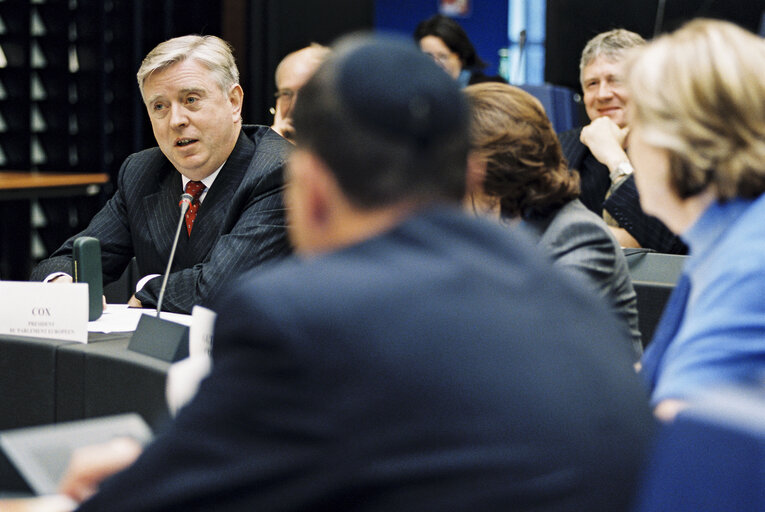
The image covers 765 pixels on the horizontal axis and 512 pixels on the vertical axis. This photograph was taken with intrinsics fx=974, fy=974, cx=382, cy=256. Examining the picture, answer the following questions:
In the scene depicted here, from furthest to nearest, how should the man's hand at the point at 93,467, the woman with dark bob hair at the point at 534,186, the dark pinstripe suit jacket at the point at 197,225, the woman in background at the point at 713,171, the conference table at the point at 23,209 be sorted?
1. the conference table at the point at 23,209
2. the dark pinstripe suit jacket at the point at 197,225
3. the woman with dark bob hair at the point at 534,186
4. the woman in background at the point at 713,171
5. the man's hand at the point at 93,467

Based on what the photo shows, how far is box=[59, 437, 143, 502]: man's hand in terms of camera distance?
105 centimetres

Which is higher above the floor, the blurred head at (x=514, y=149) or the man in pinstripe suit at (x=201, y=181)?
the blurred head at (x=514, y=149)

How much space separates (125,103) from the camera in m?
6.63

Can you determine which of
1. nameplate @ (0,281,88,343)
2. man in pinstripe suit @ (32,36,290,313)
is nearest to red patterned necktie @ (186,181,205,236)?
man in pinstripe suit @ (32,36,290,313)

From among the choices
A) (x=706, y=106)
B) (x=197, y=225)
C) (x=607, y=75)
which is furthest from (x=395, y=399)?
(x=607, y=75)

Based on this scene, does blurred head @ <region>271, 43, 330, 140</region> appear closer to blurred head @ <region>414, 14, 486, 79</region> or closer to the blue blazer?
blurred head @ <region>414, 14, 486, 79</region>

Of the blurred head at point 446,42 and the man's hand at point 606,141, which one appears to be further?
the blurred head at point 446,42

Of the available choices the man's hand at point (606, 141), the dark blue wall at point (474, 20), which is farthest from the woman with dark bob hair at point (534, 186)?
the dark blue wall at point (474, 20)

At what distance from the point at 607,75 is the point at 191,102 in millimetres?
1740

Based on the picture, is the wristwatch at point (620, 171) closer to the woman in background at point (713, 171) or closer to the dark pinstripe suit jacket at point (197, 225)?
the dark pinstripe suit jacket at point (197, 225)

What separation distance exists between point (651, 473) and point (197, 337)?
3.33 feet

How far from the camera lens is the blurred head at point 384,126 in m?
0.85

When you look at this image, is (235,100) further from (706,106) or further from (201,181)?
(706,106)

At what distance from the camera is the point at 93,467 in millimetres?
1047
